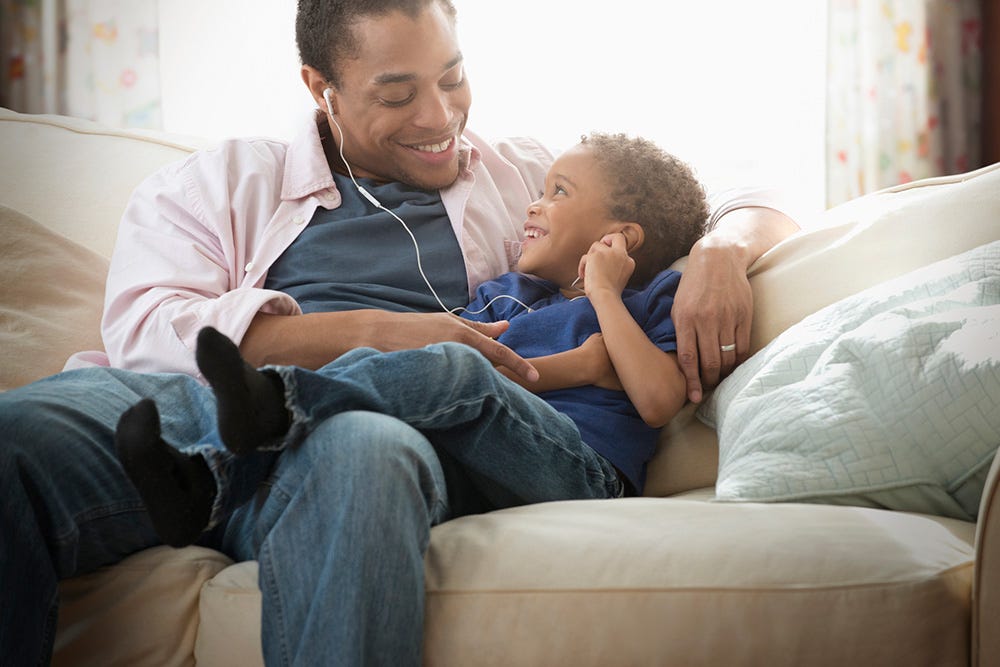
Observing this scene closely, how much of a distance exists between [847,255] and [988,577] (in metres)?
0.61

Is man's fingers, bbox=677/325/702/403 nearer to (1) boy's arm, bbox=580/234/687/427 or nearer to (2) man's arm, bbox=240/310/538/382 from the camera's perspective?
(1) boy's arm, bbox=580/234/687/427

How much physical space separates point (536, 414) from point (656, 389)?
21 cm

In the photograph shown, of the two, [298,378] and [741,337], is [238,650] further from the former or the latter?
[741,337]

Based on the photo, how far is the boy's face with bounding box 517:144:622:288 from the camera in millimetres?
1616

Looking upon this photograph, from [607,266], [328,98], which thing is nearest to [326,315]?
[607,266]

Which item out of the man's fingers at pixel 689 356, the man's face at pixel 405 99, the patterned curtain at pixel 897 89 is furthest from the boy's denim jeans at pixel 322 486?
the patterned curtain at pixel 897 89

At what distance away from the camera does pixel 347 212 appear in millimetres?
1655

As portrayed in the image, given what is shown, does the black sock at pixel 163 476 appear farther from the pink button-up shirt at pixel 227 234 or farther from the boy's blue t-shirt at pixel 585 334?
the boy's blue t-shirt at pixel 585 334

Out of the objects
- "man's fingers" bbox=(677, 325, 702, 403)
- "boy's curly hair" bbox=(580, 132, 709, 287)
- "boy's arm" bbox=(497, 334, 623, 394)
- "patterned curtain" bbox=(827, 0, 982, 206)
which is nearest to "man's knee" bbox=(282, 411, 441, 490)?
"boy's arm" bbox=(497, 334, 623, 394)

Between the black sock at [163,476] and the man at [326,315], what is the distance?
0.09 m

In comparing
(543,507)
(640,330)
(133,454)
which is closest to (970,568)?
(543,507)

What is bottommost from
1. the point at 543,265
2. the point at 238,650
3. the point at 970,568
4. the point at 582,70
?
the point at 238,650

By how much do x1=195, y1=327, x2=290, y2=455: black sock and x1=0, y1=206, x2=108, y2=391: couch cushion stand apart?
27.4 inches

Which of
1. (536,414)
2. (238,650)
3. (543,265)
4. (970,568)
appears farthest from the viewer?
(543,265)
